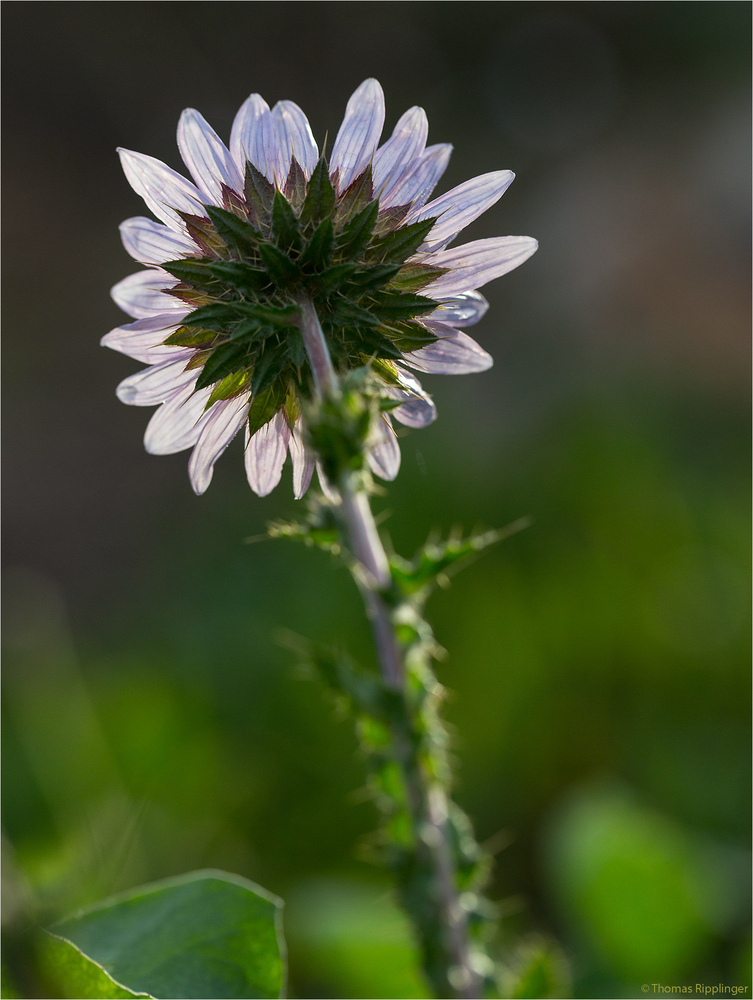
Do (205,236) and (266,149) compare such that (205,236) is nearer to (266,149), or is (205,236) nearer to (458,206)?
(266,149)

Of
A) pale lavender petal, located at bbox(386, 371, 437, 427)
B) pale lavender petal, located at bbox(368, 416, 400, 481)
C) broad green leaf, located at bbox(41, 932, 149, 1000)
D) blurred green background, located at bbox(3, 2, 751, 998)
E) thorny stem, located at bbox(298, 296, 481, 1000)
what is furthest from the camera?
blurred green background, located at bbox(3, 2, 751, 998)

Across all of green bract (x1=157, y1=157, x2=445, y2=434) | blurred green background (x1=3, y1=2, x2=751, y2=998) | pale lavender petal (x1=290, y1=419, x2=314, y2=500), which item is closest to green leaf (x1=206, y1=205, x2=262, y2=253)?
green bract (x1=157, y1=157, x2=445, y2=434)

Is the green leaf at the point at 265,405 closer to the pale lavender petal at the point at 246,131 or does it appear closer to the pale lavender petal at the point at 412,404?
the pale lavender petal at the point at 412,404

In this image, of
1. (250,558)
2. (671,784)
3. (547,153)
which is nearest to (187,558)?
(250,558)

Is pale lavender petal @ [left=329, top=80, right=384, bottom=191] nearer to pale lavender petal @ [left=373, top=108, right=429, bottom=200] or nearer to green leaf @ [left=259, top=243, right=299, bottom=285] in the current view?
pale lavender petal @ [left=373, top=108, right=429, bottom=200]

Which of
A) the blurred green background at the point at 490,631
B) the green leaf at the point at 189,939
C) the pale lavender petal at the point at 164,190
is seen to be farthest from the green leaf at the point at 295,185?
the green leaf at the point at 189,939

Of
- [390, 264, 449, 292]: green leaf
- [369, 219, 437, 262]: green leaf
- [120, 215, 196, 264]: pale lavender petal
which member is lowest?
[390, 264, 449, 292]: green leaf
